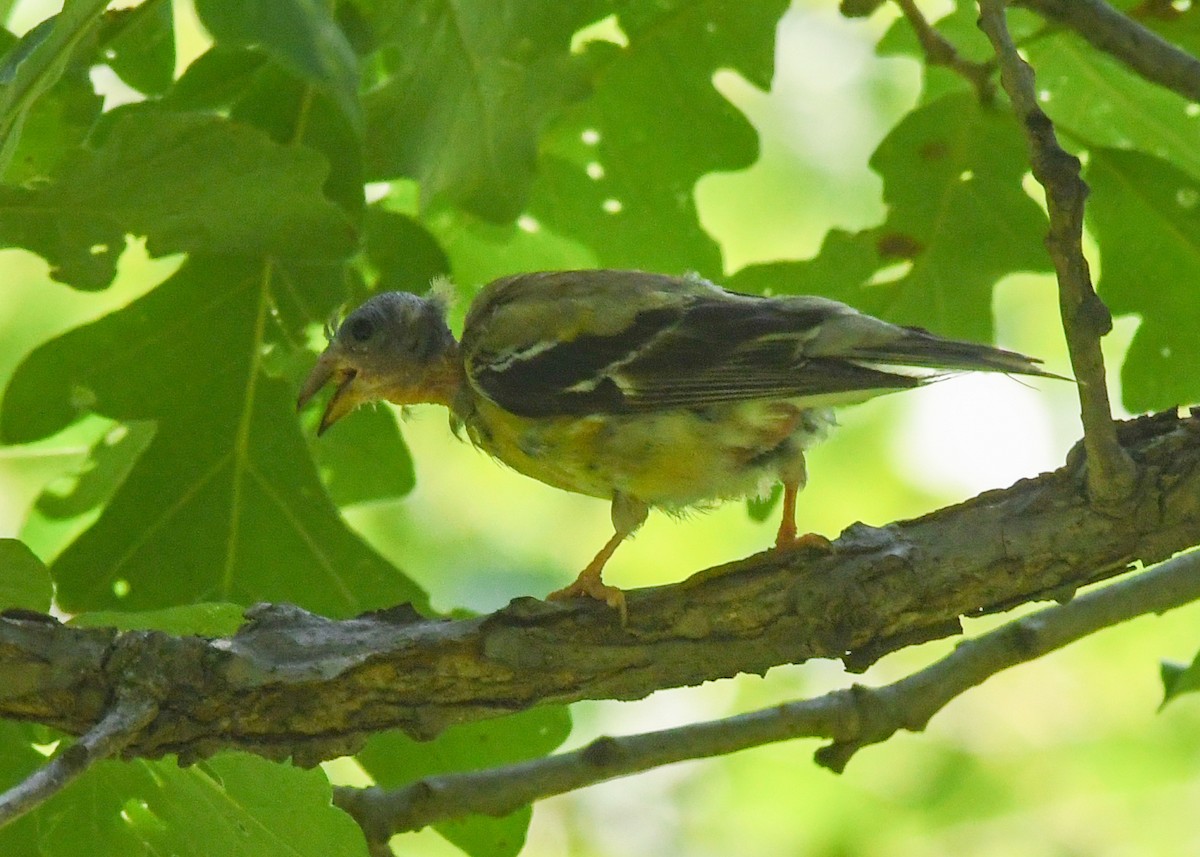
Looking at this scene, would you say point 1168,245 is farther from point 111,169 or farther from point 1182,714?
point 1182,714

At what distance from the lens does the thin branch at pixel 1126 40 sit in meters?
3.67

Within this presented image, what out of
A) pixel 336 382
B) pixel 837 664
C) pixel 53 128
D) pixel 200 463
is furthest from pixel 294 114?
pixel 837 664

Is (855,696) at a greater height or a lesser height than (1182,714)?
greater

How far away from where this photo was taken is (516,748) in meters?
4.17

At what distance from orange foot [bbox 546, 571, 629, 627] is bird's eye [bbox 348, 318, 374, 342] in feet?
3.52

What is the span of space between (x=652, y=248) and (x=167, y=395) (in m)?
1.60

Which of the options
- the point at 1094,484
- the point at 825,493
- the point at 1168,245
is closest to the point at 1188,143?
the point at 1168,245

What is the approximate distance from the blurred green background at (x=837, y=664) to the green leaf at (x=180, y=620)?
3256 millimetres

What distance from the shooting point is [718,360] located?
4.08 meters

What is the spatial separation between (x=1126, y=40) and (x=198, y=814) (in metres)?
2.89

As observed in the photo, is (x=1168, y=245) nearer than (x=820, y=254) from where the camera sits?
Yes

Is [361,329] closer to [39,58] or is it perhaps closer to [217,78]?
[217,78]

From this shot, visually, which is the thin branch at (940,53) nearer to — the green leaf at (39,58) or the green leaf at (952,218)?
the green leaf at (952,218)

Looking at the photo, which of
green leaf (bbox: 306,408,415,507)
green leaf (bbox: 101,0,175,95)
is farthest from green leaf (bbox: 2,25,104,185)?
green leaf (bbox: 306,408,415,507)
